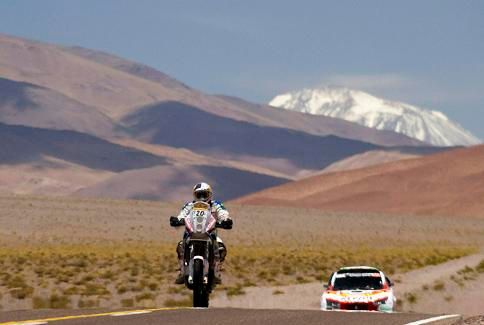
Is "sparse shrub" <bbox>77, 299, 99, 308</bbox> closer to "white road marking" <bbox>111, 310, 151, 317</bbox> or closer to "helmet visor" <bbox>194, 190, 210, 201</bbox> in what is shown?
"helmet visor" <bbox>194, 190, 210, 201</bbox>

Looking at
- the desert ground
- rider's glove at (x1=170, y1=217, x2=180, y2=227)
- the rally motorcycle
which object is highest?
the desert ground

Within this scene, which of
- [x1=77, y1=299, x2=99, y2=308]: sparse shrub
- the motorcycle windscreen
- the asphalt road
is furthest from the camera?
[x1=77, y1=299, x2=99, y2=308]: sparse shrub

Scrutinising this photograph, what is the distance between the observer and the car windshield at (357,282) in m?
26.9

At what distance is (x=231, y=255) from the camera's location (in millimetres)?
64062

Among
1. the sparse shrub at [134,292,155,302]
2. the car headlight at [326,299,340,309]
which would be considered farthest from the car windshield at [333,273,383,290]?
the sparse shrub at [134,292,155,302]

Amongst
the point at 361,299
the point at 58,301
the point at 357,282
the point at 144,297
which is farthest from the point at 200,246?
the point at 144,297

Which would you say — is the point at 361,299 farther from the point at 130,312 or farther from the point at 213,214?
the point at 130,312

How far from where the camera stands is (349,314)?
19344 millimetres

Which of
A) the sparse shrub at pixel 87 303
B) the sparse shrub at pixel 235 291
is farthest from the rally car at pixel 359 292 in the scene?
the sparse shrub at pixel 235 291

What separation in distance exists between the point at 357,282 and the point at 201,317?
10609 millimetres

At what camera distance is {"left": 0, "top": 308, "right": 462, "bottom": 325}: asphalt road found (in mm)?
16109

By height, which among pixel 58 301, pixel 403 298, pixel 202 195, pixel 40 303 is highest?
pixel 403 298

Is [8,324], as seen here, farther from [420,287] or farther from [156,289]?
[420,287]

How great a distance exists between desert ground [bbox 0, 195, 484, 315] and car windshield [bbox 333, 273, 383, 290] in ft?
30.5
